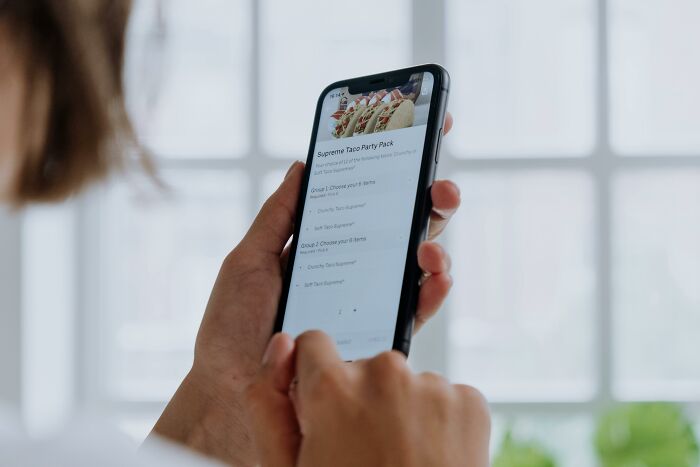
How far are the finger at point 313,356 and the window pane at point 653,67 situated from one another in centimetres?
132

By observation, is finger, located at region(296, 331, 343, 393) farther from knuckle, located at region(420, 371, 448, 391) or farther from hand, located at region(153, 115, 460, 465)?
hand, located at region(153, 115, 460, 465)

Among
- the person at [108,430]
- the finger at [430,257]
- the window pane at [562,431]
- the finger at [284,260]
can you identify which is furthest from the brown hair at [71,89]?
the window pane at [562,431]

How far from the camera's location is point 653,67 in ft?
5.30

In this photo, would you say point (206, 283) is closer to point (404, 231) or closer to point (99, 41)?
point (404, 231)

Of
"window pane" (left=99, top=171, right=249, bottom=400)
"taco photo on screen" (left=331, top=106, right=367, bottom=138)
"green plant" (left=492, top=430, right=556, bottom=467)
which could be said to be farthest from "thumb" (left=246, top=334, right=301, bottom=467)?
"window pane" (left=99, top=171, right=249, bottom=400)

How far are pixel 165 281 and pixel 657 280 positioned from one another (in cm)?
105

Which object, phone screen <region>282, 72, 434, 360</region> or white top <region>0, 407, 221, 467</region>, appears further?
phone screen <region>282, 72, 434, 360</region>

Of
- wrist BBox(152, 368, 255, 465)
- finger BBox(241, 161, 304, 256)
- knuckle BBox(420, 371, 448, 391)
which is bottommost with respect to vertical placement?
wrist BBox(152, 368, 255, 465)

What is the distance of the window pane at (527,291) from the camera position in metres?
1.61

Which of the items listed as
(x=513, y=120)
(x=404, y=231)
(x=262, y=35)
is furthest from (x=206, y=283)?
(x=404, y=231)

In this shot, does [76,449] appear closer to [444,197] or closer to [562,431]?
[444,197]

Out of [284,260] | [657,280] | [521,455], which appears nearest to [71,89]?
[284,260]

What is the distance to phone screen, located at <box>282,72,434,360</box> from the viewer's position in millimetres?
703

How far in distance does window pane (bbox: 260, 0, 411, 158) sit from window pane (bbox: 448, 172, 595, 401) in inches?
15.2
